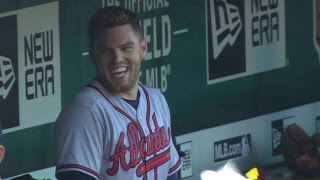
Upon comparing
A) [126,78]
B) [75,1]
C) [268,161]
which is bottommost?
[268,161]

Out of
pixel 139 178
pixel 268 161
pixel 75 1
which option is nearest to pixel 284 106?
pixel 268 161

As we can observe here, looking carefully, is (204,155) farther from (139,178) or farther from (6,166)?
(139,178)

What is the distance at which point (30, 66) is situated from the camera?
5.91 m

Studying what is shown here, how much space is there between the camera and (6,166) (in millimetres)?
5863

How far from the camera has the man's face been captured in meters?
3.70

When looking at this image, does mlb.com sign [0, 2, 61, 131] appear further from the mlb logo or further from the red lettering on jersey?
the red lettering on jersey

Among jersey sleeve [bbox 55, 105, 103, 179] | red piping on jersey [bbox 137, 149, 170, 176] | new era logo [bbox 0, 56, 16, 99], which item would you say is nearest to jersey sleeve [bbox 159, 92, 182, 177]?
red piping on jersey [bbox 137, 149, 170, 176]

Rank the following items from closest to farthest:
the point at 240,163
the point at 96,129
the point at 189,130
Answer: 1. the point at 96,129
2. the point at 189,130
3. the point at 240,163

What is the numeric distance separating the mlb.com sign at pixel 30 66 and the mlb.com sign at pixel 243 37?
1.42 meters

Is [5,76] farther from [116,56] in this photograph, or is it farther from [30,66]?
[116,56]

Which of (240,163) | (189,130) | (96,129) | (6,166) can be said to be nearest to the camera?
(96,129)

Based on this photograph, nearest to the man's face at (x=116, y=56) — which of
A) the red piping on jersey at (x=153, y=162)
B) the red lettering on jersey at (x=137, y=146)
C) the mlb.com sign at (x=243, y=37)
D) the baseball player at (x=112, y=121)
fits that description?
the baseball player at (x=112, y=121)

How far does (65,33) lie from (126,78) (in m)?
2.46

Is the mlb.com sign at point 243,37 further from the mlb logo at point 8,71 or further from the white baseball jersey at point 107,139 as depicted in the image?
the white baseball jersey at point 107,139
